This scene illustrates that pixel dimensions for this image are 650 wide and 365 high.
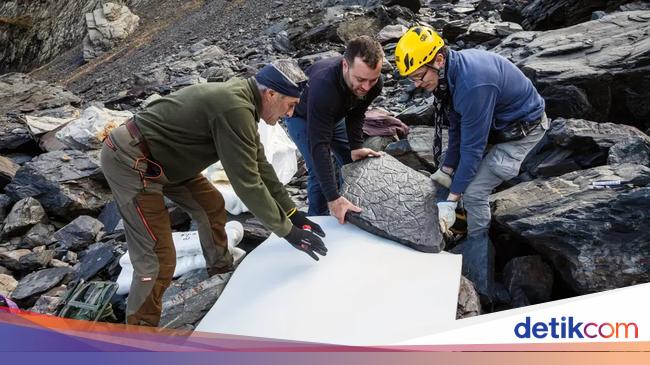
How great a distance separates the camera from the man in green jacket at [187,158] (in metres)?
2.99

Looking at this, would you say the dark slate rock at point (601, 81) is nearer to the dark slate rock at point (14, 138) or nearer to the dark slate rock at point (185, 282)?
the dark slate rock at point (185, 282)

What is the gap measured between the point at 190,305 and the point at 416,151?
2.58 meters

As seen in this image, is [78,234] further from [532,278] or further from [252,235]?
[532,278]

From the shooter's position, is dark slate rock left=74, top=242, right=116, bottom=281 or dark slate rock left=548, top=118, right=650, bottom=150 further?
dark slate rock left=74, top=242, right=116, bottom=281

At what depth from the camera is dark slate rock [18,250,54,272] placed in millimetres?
5281

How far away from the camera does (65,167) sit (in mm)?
6730

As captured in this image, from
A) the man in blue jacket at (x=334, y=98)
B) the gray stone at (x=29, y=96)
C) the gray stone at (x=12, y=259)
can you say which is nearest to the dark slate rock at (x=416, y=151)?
the man in blue jacket at (x=334, y=98)

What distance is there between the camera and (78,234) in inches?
225

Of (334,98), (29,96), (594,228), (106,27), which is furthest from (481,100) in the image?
(106,27)

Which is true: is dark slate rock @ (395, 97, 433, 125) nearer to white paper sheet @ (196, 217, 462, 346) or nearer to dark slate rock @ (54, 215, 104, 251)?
white paper sheet @ (196, 217, 462, 346)

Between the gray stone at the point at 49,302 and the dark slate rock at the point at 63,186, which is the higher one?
the gray stone at the point at 49,302

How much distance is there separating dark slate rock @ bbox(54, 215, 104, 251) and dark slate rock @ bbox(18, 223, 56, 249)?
0.11 m

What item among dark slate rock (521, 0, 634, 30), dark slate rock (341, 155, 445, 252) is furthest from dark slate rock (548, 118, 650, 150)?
dark slate rock (521, 0, 634, 30)

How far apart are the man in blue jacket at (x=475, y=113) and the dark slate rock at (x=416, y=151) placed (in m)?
1.07
